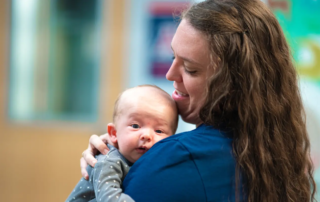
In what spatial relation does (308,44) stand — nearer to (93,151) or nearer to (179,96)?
(179,96)

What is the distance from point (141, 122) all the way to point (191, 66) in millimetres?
313

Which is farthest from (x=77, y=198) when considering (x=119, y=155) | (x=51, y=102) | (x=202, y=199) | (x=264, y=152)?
(x=51, y=102)

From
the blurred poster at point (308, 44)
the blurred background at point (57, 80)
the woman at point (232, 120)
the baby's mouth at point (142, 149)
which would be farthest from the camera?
the blurred background at point (57, 80)

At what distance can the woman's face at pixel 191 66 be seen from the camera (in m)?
1.57

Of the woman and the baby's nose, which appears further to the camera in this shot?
the baby's nose

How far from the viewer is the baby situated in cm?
163

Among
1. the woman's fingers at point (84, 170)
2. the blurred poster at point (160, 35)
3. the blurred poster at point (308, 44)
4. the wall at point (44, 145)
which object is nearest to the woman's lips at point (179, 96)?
the woman's fingers at point (84, 170)

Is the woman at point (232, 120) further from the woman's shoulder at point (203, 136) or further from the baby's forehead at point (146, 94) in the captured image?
the baby's forehead at point (146, 94)

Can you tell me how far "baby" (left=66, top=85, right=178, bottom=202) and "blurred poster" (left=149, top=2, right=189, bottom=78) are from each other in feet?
9.53

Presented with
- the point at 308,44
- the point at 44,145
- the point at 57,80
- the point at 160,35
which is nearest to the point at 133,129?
the point at 308,44

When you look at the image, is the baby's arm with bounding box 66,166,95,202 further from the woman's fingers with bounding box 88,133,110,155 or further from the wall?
the wall

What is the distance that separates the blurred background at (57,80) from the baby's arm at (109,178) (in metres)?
3.22

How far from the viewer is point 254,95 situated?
150cm

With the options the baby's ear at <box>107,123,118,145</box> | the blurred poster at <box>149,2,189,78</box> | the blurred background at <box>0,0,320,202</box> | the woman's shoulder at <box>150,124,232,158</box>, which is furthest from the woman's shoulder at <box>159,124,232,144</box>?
the blurred background at <box>0,0,320,202</box>
